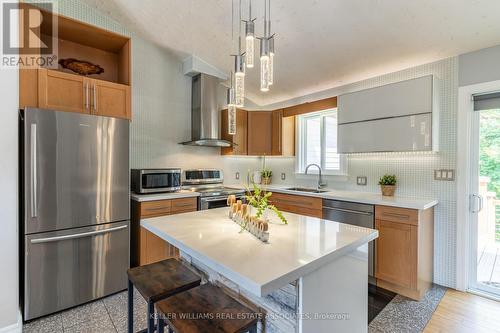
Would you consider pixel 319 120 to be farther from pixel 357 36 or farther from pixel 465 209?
pixel 465 209

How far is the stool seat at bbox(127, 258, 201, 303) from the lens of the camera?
1.43 meters

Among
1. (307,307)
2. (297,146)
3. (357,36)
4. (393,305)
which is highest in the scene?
(357,36)

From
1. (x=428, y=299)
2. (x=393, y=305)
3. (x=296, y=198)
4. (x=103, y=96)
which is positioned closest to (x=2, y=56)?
(x=103, y=96)

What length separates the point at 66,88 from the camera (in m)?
2.37

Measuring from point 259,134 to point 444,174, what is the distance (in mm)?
2537

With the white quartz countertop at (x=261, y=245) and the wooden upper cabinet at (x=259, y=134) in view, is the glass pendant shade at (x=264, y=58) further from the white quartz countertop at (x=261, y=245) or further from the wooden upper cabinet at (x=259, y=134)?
the wooden upper cabinet at (x=259, y=134)

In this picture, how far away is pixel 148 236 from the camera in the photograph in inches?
112

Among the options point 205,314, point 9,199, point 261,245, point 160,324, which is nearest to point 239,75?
point 261,245

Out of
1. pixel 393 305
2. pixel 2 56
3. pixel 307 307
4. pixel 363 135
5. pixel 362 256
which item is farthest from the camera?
pixel 363 135

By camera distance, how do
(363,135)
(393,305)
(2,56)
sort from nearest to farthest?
(2,56) → (393,305) → (363,135)

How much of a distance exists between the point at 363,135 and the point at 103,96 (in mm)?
2931

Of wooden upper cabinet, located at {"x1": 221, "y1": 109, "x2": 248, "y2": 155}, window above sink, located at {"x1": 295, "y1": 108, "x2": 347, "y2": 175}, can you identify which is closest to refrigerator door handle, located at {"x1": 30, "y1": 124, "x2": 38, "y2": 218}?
wooden upper cabinet, located at {"x1": 221, "y1": 109, "x2": 248, "y2": 155}

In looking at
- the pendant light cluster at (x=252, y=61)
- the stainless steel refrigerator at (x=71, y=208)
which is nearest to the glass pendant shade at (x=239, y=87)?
the pendant light cluster at (x=252, y=61)

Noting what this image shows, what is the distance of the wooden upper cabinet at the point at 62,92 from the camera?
2248 mm
